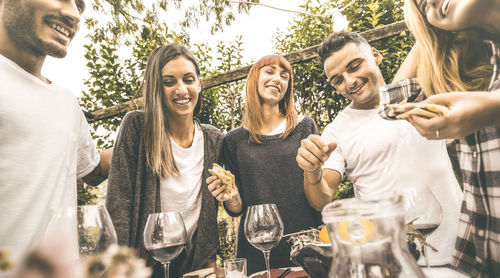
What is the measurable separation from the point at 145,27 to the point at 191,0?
579mm

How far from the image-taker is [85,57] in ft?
9.80

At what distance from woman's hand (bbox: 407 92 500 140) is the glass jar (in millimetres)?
397

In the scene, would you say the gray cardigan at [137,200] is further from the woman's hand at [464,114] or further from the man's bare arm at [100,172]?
the woman's hand at [464,114]

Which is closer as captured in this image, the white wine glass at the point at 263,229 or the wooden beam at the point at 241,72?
the white wine glass at the point at 263,229

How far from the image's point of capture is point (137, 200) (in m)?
1.58

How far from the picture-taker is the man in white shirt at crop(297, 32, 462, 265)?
1.27 m

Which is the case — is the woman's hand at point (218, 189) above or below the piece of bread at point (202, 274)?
above

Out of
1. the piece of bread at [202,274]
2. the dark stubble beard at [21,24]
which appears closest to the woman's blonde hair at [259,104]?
the piece of bread at [202,274]

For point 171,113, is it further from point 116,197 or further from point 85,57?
point 85,57

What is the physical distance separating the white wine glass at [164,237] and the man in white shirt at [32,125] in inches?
19.1

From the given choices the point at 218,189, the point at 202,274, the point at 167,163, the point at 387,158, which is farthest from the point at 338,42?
the point at 202,274

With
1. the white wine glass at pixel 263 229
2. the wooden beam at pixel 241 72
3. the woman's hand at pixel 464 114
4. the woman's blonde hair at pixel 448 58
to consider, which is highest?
the wooden beam at pixel 241 72

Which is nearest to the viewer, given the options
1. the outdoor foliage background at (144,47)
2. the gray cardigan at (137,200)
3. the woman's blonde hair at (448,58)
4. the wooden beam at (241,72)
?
the woman's blonde hair at (448,58)

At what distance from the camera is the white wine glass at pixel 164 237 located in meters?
0.90
